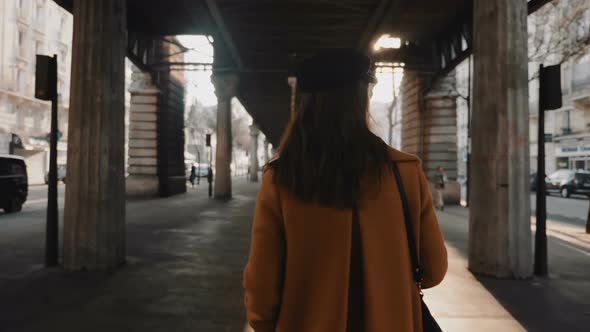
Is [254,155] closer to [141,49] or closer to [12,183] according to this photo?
[141,49]

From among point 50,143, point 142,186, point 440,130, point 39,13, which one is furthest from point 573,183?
point 39,13

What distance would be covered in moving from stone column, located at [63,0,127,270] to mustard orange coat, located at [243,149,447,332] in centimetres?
503

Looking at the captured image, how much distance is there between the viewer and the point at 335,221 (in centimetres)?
153

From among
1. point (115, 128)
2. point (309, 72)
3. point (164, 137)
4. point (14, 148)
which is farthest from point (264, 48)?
point (14, 148)

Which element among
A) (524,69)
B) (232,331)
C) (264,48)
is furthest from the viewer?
(264,48)

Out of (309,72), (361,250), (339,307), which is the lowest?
(339,307)

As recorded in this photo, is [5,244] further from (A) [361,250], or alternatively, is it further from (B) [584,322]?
(B) [584,322]

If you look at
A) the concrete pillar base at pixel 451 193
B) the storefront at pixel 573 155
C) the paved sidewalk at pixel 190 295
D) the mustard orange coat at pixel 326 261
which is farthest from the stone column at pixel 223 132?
the storefront at pixel 573 155

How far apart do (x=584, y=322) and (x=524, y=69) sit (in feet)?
11.1

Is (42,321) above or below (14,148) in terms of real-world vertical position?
below

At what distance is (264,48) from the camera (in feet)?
58.1

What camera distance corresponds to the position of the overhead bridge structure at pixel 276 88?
5836 millimetres

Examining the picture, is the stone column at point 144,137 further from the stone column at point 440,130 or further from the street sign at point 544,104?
the street sign at point 544,104

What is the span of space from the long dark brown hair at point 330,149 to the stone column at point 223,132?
17.7 m
